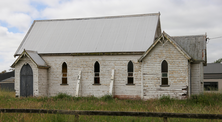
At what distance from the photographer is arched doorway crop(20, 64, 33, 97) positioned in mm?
24766

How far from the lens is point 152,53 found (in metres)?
21.7

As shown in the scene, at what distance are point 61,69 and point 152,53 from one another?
30.1 feet

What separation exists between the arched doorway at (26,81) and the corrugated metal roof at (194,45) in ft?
46.4

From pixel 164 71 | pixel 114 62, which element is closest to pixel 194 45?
pixel 164 71

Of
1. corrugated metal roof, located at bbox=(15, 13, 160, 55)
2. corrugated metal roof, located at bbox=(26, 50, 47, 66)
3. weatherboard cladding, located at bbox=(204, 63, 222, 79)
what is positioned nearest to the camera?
corrugated metal roof, located at bbox=(26, 50, 47, 66)

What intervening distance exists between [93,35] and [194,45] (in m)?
9.95

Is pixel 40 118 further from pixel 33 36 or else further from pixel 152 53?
pixel 33 36

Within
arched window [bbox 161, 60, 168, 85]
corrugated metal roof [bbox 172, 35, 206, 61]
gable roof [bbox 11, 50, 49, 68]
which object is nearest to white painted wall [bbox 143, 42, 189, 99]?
arched window [bbox 161, 60, 168, 85]

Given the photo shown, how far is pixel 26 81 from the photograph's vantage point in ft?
81.7

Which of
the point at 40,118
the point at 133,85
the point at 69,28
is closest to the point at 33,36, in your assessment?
the point at 69,28

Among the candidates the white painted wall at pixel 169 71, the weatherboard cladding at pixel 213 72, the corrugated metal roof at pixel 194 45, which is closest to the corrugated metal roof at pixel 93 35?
the white painted wall at pixel 169 71

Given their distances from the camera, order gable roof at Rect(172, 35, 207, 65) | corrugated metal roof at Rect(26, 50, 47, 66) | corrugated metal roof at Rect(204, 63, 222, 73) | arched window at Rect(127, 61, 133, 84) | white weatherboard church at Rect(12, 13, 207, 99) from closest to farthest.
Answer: white weatherboard church at Rect(12, 13, 207, 99)
gable roof at Rect(172, 35, 207, 65)
arched window at Rect(127, 61, 133, 84)
corrugated metal roof at Rect(26, 50, 47, 66)
corrugated metal roof at Rect(204, 63, 222, 73)

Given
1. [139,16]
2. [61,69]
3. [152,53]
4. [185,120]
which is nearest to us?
[185,120]

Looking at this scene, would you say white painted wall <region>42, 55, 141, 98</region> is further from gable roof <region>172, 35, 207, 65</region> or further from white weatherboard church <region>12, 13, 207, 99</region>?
gable roof <region>172, 35, 207, 65</region>
